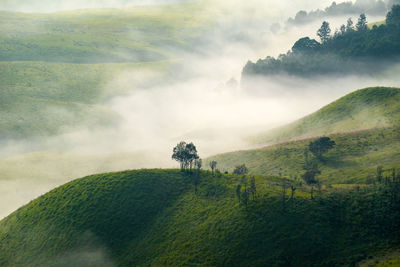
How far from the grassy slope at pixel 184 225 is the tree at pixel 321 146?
1784 inches

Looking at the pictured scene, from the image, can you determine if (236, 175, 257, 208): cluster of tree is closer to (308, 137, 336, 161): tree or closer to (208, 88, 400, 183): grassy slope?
(208, 88, 400, 183): grassy slope

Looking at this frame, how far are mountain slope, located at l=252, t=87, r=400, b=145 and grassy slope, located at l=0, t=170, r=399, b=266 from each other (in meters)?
78.4

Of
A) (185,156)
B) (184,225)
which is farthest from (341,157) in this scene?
(184,225)

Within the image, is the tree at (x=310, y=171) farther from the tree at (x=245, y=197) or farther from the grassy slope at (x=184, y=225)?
the tree at (x=245, y=197)

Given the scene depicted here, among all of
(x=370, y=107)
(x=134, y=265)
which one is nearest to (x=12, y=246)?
(x=134, y=265)

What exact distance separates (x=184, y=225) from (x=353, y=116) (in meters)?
120

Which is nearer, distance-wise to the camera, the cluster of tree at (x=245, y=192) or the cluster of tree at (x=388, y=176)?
the cluster of tree at (x=388, y=176)

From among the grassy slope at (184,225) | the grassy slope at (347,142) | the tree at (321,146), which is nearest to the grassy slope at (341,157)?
the grassy slope at (347,142)

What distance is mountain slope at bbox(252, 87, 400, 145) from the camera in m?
155

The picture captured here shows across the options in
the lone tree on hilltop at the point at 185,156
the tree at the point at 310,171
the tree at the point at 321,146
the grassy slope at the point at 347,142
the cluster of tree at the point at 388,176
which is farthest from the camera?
the tree at the point at 321,146

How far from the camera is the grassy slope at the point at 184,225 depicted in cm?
7106

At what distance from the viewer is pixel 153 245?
271 feet

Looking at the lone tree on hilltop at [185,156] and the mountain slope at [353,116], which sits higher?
the mountain slope at [353,116]

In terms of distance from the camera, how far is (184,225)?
86.5 metres
